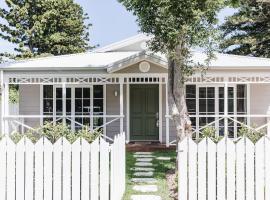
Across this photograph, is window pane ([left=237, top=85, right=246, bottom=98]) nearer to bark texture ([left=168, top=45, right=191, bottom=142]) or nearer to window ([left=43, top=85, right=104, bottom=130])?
window ([left=43, top=85, right=104, bottom=130])

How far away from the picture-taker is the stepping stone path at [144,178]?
8188 mm

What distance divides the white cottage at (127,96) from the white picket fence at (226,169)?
29.5 feet

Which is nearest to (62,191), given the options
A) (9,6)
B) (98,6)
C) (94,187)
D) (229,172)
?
(94,187)

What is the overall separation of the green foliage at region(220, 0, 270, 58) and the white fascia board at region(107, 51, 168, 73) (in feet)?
46.1

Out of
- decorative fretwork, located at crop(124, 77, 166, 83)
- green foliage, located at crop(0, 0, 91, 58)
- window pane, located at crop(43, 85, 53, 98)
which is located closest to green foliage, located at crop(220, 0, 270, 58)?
decorative fretwork, located at crop(124, 77, 166, 83)

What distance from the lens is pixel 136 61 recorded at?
15.2 meters

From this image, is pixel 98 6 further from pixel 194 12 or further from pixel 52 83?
pixel 194 12

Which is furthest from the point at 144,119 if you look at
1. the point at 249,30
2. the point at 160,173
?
the point at 249,30

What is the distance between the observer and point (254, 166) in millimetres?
6555

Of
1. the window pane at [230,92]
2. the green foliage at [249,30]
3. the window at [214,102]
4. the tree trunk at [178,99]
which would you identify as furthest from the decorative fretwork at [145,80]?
the green foliage at [249,30]

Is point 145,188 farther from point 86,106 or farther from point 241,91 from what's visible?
point 241,91

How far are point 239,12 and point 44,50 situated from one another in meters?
16.0

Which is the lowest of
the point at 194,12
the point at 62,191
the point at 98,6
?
the point at 62,191

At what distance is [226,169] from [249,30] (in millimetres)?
24775
